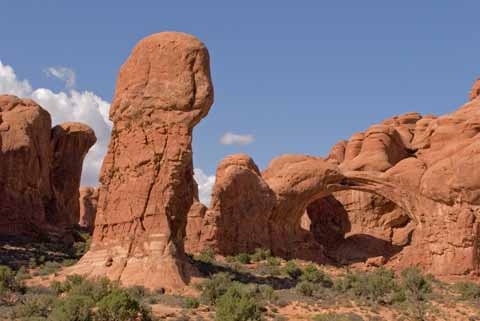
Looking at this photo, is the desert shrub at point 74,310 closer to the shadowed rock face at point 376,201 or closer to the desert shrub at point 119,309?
the desert shrub at point 119,309

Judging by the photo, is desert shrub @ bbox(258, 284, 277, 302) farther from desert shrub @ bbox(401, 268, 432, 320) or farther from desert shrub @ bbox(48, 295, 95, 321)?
desert shrub @ bbox(48, 295, 95, 321)

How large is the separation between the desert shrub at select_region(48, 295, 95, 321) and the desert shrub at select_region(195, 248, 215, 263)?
9862 millimetres

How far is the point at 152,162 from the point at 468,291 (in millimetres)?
10950

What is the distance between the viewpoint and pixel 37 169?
107 feet

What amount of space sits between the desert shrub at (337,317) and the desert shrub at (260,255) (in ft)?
34.6

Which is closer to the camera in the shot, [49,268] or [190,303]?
[190,303]

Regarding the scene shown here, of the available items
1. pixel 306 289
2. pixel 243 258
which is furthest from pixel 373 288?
pixel 243 258

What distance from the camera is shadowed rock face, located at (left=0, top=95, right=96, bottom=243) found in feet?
101

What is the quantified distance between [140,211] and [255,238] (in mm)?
11057

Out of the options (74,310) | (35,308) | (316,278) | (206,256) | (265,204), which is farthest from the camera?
(265,204)

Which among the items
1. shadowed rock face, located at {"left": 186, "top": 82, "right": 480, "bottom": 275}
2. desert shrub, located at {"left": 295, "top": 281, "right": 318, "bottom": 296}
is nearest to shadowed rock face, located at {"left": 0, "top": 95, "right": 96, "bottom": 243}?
shadowed rock face, located at {"left": 186, "top": 82, "right": 480, "bottom": 275}

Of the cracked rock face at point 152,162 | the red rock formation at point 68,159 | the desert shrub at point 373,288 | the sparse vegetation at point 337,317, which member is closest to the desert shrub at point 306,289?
the desert shrub at point 373,288

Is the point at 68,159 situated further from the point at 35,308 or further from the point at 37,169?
the point at 35,308

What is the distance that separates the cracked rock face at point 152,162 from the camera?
18625 mm
